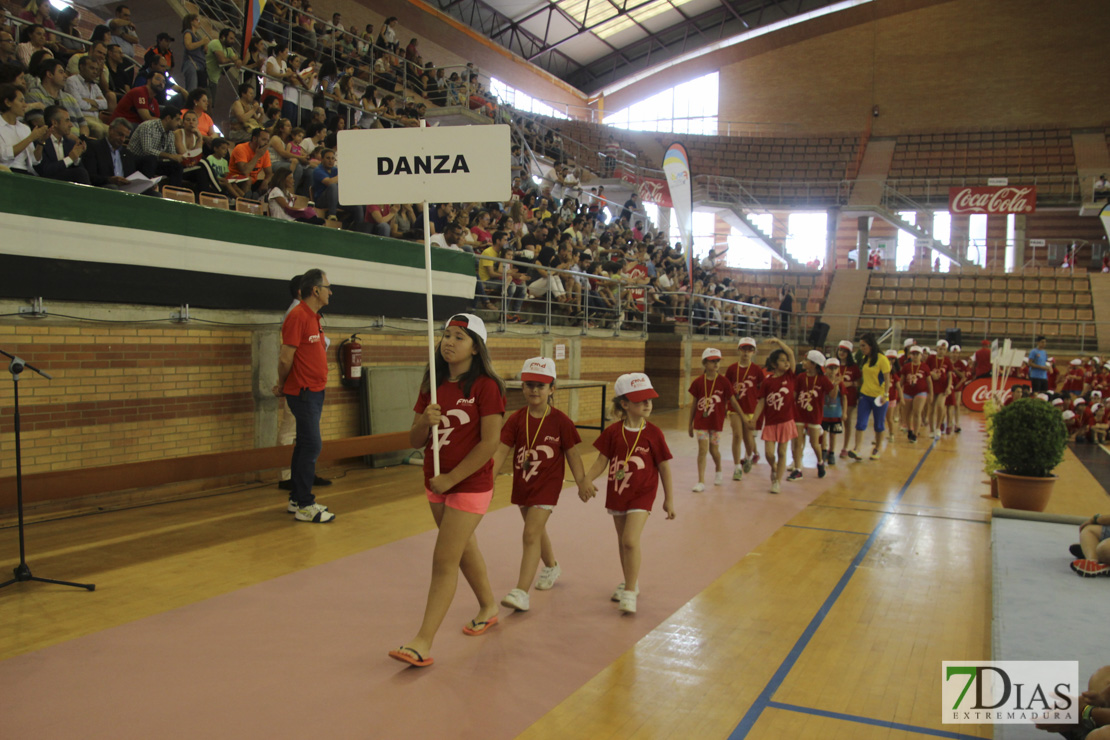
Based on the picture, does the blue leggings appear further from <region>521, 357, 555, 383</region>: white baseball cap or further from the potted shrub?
<region>521, 357, 555, 383</region>: white baseball cap

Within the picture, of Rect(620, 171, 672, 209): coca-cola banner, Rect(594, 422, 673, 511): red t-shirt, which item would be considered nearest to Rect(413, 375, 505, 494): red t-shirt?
Rect(594, 422, 673, 511): red t-shirt

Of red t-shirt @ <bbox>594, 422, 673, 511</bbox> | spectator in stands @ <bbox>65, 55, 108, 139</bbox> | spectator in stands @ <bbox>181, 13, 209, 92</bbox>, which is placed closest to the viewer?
red t-shirt @ <bbox>594, 422, 673, 511</bbox>

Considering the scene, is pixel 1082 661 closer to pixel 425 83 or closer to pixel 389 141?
pixel 389 141

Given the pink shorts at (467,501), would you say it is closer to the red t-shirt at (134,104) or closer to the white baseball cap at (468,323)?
the white baseball cap at (468,323)

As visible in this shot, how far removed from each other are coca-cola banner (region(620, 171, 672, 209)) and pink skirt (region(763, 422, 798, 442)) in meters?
21.6

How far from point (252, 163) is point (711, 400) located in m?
6.20

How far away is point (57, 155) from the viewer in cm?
718

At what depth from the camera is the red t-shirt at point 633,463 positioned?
529 centimetres

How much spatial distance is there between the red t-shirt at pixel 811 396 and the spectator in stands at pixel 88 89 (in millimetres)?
9044

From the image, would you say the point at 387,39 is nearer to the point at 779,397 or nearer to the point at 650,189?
the point at 650,189

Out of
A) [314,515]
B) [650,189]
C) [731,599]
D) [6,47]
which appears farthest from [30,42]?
[650,189]

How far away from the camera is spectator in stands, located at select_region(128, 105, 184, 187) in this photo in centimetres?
801

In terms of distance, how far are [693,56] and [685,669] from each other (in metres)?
40.5

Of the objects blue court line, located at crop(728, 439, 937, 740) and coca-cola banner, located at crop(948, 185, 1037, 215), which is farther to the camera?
coca-cola banner, located at crop(948, 185, 1037, 215)
